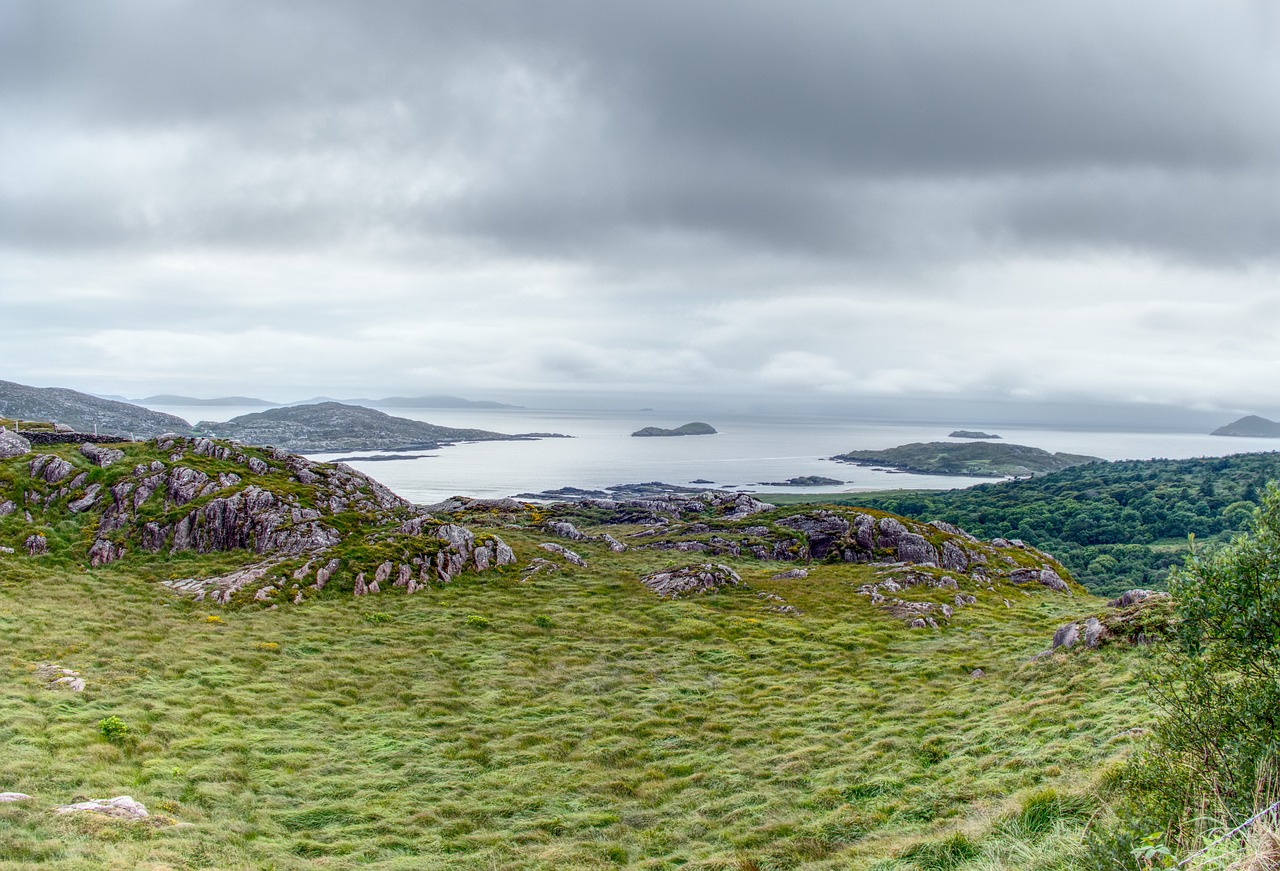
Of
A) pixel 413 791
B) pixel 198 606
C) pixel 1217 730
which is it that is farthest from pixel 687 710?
pixel 198 606

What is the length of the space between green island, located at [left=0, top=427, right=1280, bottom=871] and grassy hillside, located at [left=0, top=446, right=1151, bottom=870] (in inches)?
6.0

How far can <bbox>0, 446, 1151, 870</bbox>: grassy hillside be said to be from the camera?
17.4 metres

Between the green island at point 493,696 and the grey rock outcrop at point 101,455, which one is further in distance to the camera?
the grey rock outcrop at point 101,455

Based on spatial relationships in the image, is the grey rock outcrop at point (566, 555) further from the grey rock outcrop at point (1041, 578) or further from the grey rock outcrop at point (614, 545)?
the grey rock outcrop at point (1041, 578)

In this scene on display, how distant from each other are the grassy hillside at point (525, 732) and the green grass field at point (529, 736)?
5.2 inches

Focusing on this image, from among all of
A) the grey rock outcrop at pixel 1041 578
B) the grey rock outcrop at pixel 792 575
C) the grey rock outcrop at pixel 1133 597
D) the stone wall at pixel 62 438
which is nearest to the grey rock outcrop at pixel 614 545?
the grey rock outcrop at pixel 792 575

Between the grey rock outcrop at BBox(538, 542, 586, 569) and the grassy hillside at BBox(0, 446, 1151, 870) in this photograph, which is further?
the grey rock outcrop at BBox(538, 542, 586, 569)

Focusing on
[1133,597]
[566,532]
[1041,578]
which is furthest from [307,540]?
[1041,578]

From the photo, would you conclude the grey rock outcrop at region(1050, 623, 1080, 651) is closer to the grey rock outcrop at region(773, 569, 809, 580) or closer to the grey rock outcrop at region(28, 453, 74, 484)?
the grey rock outcrop at region(773, 569, 809, 580)

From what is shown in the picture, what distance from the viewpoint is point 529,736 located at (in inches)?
1082

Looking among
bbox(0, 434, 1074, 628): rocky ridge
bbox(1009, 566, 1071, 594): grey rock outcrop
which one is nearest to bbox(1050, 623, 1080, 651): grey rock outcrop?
bbox(0, 434, 1074, 628): rocky ridge

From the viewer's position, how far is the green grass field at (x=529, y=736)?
17359 mm

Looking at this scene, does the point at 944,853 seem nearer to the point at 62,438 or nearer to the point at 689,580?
the point at 689,580

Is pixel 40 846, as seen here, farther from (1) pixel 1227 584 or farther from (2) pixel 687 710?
(1) pixel 1227 584
